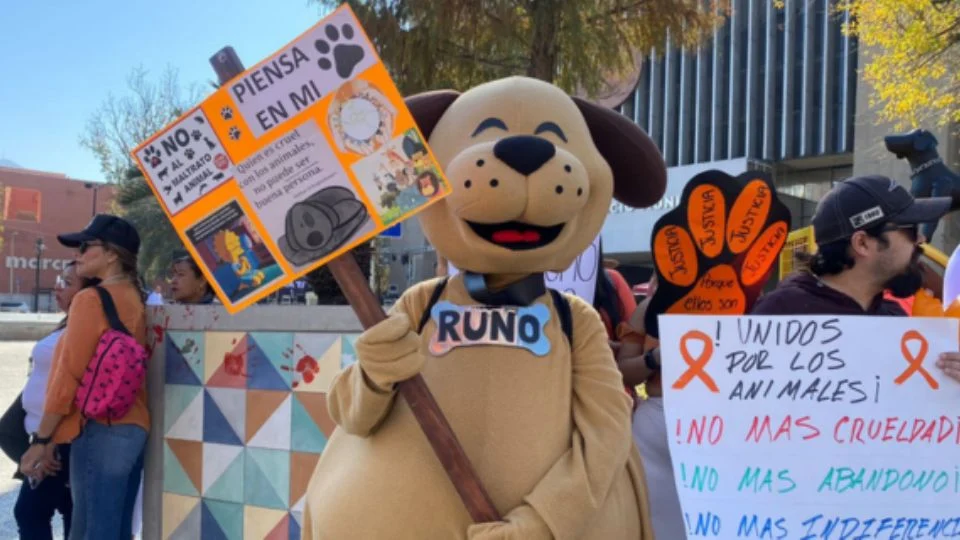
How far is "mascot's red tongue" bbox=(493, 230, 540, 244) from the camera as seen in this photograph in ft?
7.75

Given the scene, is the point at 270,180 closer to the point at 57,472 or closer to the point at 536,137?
the point at 536,137

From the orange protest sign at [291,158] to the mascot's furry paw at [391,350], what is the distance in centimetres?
22

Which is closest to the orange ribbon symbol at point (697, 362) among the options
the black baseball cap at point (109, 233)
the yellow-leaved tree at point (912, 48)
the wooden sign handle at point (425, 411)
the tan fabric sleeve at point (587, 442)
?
the tan fabric sleeve at point (587, 442)

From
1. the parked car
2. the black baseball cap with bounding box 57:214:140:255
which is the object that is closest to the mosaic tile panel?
the black baseball cap with bounding box 57:214:140:255

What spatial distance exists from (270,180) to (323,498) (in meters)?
0.87

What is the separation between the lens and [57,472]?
151 inches

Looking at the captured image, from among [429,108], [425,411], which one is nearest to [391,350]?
[425,411]

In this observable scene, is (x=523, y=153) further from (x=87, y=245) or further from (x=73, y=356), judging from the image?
(x=87, y=245)

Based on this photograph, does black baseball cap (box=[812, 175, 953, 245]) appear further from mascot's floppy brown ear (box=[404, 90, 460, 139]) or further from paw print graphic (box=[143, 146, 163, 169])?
paw print graphic (box=[143, 146, 163, 169])

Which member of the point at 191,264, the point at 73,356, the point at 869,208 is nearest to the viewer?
the point at 869,208

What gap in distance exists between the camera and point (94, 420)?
12.2ft

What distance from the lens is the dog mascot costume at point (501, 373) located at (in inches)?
85.7

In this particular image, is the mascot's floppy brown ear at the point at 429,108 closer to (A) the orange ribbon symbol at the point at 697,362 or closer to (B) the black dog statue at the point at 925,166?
(A) the orange ribbon symbol at the point at 697,362

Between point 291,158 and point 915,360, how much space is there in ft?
5.40
